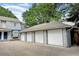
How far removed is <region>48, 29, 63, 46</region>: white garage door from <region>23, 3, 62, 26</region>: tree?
0.36 m

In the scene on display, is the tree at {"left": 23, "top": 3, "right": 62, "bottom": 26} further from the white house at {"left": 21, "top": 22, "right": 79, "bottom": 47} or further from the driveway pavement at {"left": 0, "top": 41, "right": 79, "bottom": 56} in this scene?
the driveway pavement at {"left": 0, "top": 41, "right": 79, "bottom": 56}

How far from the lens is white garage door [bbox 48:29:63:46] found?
423cm

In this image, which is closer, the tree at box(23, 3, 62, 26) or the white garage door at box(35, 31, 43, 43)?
the tree at box(23, 3, 62, 26)

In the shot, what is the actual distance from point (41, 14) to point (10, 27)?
0.92m

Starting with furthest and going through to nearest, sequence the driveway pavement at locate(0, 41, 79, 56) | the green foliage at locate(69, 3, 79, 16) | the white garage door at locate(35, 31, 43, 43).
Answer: the white garage door at locate(35, 31, 43, 43)
the green foliage at locate(69, 3, 79, 16)
the driveway pavement at locate(0, 41, 79, 56)

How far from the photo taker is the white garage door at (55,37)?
4227mm

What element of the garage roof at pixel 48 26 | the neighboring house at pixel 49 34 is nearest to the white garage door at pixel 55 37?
the neighboring house at pixel 49 34

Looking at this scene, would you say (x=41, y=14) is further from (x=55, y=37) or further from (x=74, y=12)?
(x=74, y=12)

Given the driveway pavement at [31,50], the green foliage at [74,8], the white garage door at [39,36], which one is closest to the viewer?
the driveway pavement at [31,50]

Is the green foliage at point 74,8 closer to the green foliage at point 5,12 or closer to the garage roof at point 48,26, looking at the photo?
the garage roof at point 48,26

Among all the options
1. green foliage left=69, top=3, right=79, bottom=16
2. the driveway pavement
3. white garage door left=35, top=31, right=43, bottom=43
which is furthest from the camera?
white garage door left=35, top=31, right=43, bottom=43

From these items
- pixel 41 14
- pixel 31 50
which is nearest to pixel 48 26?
pixel 41 14

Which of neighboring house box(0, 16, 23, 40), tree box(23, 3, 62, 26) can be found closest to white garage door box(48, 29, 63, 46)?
tree box(23, 3, 62, 26)

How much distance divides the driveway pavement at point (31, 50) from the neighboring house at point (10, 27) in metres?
0.24
